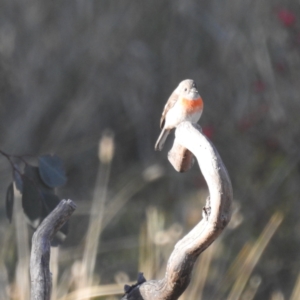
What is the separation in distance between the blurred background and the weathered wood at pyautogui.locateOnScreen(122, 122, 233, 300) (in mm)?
4053

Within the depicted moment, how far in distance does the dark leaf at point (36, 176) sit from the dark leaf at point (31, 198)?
45 mm

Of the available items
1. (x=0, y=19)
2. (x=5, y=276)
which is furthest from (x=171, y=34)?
(x=5, y=276)

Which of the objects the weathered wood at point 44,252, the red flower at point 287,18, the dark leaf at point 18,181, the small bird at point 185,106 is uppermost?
the red flower at point 287,18

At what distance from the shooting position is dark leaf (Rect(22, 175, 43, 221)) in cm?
222

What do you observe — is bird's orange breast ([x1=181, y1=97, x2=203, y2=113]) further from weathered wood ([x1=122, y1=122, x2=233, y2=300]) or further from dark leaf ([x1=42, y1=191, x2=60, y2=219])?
weathered wood ([x1=122, y1=122, x2=233, y2=300])

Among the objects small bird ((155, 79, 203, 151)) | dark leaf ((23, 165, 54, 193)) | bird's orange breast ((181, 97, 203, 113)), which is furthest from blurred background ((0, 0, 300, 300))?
dark leaf ((23, 165, 54, 193))

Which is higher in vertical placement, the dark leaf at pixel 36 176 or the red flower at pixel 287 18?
the red flower at pixel 287 18

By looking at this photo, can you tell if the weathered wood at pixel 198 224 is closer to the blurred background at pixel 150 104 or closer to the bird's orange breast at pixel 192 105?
the bird's orange breast at pixel 192 105

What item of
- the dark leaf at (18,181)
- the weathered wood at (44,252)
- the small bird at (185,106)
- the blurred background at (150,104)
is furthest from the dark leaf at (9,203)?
the blurred background at (150,104)

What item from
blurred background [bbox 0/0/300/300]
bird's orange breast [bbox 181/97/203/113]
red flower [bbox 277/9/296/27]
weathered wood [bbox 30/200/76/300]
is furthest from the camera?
blurred background [bbox 0/0/300/300]

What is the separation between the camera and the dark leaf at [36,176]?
2.27 meters

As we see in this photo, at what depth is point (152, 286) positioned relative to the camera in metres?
1.80

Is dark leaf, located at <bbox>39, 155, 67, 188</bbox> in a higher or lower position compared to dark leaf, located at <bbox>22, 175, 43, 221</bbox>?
higher

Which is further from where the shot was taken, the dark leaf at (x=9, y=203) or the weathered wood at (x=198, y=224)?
the dark leaf at (x=9, y=203)
